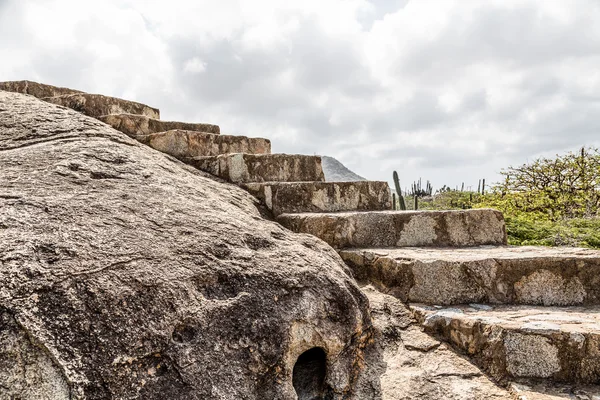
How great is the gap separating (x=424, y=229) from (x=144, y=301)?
6.85 ft

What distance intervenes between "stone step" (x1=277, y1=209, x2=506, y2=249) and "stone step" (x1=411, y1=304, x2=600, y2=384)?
36.2 inches

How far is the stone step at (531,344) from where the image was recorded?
5.79ft

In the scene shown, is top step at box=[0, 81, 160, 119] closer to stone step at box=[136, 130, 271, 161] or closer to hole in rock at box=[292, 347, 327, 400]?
stone step at box=[136, 130, 271, 161]

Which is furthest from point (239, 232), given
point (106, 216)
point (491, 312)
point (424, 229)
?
point (424, 229)

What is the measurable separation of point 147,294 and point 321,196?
205 centimetres

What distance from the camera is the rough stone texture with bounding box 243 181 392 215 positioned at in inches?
120

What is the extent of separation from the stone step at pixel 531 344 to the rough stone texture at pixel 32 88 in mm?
3978

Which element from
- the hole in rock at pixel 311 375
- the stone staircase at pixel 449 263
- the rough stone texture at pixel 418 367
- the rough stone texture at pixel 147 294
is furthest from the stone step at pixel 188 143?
the hole in rock at pixel 311 375

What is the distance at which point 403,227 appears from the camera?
2.93 metres

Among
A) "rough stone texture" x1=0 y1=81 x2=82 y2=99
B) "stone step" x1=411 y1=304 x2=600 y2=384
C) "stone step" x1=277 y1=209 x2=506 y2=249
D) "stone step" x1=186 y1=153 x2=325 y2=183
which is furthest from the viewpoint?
"rough stone texture" x1=0 y1=81 x2=82 y2=99

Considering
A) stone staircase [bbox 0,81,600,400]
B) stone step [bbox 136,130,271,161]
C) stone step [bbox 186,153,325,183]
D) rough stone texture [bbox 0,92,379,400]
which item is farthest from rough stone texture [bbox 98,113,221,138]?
rough stone texture [bbox 0,92,379,400]

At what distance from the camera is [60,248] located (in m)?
1.34

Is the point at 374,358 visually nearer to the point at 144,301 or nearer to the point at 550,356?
the point at 550,356

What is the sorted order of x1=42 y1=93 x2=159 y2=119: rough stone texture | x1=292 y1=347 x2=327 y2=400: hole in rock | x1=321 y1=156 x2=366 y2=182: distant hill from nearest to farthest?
1. x1=292 y1=347 x2=327 y2=400: hole in rock
2. x1=42 y1=93 x2=159 y2=119: rough stone texture
3. x1=321 y1=156 x2=366 y2=182: distant hill
